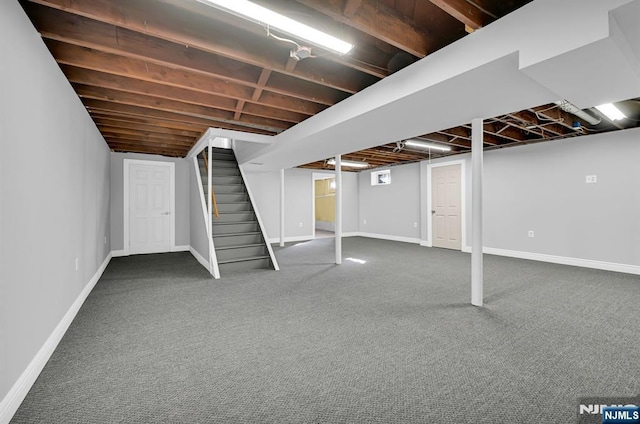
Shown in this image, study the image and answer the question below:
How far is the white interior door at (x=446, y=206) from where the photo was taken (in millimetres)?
7145

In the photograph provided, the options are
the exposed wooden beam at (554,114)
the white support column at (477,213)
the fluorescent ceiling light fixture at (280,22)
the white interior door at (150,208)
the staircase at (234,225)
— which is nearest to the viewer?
the fluorescent ceiling light fixture at (280,22)

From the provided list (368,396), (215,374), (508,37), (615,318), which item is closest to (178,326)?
(215,374)

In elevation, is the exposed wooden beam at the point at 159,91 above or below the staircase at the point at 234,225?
above

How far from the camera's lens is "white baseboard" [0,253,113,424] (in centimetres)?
151

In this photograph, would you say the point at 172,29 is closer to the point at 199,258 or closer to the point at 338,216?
the point at 338,216

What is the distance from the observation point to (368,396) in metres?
1.72

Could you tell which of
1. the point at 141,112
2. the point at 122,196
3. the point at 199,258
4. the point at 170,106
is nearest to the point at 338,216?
the point at 199,258

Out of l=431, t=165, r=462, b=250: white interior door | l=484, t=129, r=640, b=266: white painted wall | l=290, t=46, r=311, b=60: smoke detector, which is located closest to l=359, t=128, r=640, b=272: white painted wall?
l=484, t=129, r=640, b=266: white painted wall

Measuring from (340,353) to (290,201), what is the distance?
22.6 feet

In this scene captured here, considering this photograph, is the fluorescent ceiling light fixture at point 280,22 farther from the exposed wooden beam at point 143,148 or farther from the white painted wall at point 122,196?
the white painted wall at point 122,196

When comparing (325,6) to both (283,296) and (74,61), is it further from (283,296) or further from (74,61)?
(283,296)

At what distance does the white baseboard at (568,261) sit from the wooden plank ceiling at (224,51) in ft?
8.16

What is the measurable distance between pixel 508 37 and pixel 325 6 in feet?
3.90

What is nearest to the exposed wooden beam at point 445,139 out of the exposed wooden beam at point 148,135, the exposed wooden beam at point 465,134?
the exposed wooden beam at point 465,134
